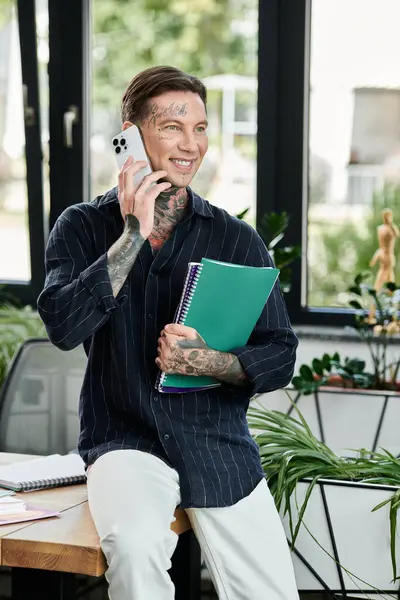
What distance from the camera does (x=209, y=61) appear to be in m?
4.04

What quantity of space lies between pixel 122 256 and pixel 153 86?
0.37 metres

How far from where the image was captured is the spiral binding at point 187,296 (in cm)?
189

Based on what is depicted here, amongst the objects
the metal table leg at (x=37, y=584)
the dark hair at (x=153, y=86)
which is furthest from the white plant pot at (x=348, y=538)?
the dark hair at (x=153, y=86)

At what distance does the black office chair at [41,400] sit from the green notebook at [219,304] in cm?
89

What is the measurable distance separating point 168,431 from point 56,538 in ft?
1.07

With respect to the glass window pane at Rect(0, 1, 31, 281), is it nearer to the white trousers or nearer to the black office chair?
the black office chair

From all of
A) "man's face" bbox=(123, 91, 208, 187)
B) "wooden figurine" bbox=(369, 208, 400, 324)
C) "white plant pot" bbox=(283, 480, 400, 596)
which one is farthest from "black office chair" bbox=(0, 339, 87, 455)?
"wooden figurine" bbox=(369, 208, 400, 324)

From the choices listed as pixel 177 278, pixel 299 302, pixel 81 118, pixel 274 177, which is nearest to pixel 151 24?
pixel 81 118

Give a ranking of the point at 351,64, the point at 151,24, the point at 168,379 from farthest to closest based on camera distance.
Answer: the point at 151,24, the point at 351,64, the point at 168,379

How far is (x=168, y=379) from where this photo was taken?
1.98m

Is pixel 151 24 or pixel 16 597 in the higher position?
pixel 151 24

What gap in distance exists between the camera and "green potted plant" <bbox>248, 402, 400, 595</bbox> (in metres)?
2.22

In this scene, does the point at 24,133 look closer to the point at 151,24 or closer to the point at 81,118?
the point at 81,118

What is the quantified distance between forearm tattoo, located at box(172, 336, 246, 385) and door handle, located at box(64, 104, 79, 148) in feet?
7.98
